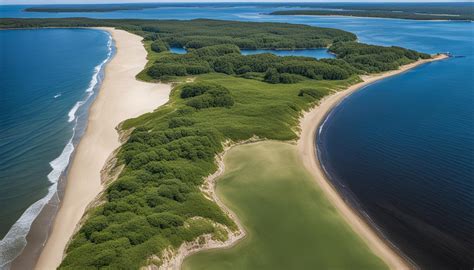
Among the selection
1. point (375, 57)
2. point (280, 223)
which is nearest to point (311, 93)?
point (280, 223)

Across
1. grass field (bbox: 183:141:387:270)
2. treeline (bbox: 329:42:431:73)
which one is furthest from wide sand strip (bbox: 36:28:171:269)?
treeline (bbox: 329:42:431:73)

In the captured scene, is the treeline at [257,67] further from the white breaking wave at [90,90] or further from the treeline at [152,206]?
the treeline at [152,206]

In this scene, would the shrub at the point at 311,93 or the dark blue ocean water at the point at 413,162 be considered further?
the shrub at the point at 311,93

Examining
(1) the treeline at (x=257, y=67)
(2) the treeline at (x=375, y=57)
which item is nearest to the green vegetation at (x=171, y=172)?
(1) the treeline at (x=257, y=67)

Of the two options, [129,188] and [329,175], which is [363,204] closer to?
[329,175]

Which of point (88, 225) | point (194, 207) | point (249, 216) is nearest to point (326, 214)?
point (249, 216)

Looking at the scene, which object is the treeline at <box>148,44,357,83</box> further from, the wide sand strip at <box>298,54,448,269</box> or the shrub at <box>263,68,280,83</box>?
the wide sand strip at <box>298,54,448,269</box>
